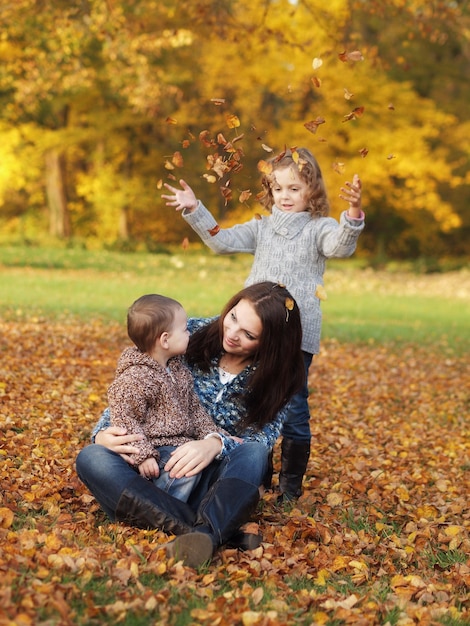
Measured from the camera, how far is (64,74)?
49.5 ft

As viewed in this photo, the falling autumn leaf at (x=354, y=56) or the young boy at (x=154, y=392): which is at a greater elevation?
the falling autumn leaf at (x=354, y=56)

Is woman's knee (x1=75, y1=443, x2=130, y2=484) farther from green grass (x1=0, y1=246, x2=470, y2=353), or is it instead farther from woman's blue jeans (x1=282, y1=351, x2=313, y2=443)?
green grass (x1=0, y1=246, x2=470, y2=353)

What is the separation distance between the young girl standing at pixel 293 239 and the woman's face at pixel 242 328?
0.52 m

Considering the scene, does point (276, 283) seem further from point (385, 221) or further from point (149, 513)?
point (385, 221)

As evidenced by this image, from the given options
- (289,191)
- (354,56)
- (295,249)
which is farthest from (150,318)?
(354,56)

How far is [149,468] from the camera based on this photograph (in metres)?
3.68

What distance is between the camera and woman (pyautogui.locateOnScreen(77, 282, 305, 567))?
351 cm

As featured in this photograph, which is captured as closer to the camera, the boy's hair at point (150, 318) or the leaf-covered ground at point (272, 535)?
the leaf-covered ground at point (272, 535)

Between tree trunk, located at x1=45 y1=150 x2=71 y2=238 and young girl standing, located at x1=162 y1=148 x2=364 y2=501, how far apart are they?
2294 cm

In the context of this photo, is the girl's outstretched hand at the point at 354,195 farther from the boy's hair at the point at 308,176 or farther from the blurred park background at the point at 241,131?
the blurred park background at the point at 241,131

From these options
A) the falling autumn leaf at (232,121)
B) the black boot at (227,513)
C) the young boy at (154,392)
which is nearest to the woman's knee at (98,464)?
the young boy at (154,392)

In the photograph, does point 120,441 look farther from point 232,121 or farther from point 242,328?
point 232,121

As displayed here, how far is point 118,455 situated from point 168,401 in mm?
337

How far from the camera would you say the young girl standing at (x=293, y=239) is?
4.43m
